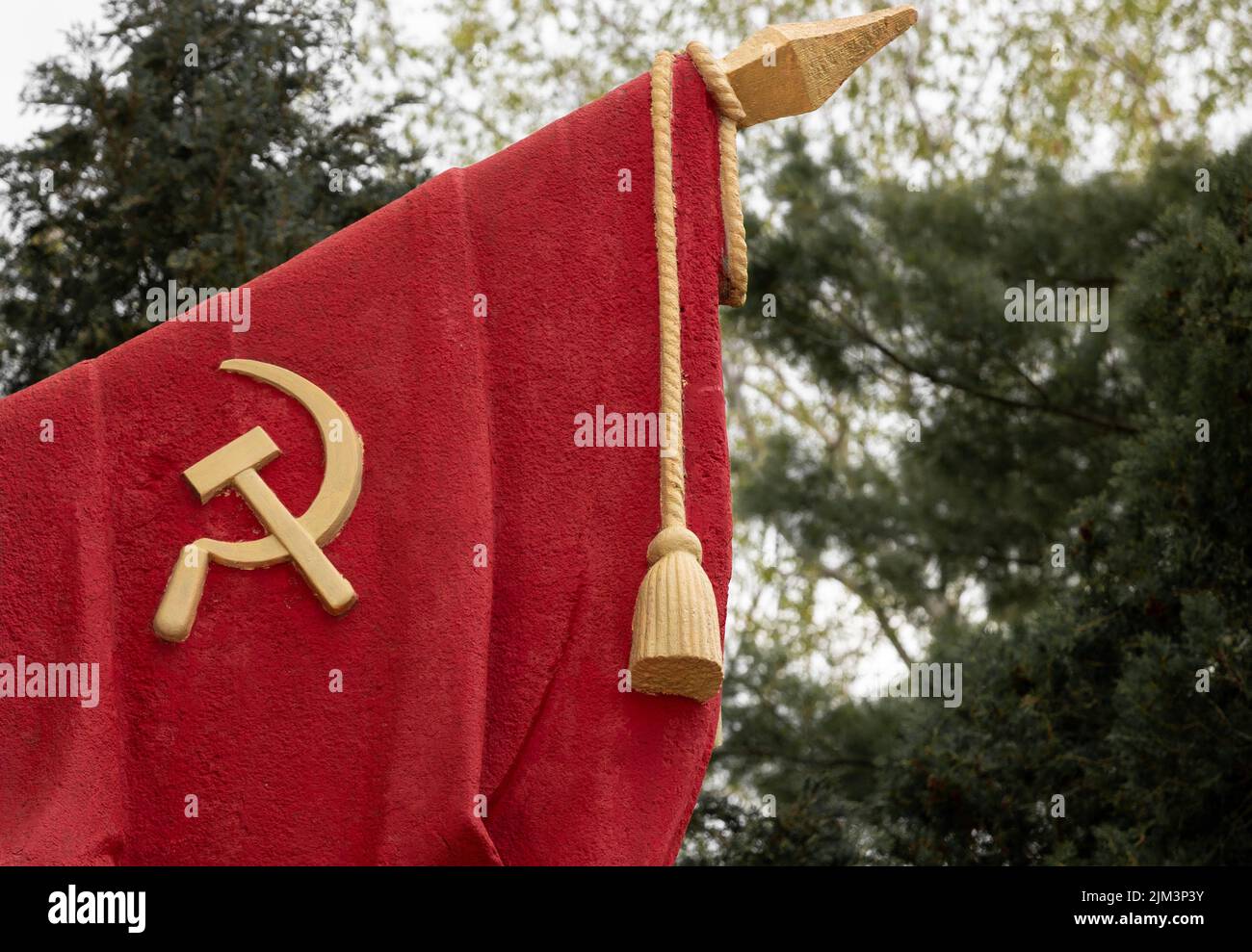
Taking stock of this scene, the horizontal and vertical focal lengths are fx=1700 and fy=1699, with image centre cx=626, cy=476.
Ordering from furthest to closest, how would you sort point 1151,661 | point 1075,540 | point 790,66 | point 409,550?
1. point 1075,540
2. point 1151,661
3. point 790,66
4. point 409,550

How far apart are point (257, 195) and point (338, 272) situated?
2487mm

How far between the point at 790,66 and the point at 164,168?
9.01 ft

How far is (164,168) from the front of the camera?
4828mm

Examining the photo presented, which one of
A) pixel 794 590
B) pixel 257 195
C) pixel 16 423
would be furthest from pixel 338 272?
pixel 794 590

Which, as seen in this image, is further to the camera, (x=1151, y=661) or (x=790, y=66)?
(x=1151, y=661)

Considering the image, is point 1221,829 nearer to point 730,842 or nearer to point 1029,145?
point 730,842

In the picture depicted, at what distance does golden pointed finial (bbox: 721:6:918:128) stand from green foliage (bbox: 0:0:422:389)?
229 centimetres

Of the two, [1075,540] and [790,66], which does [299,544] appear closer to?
[790,66]
